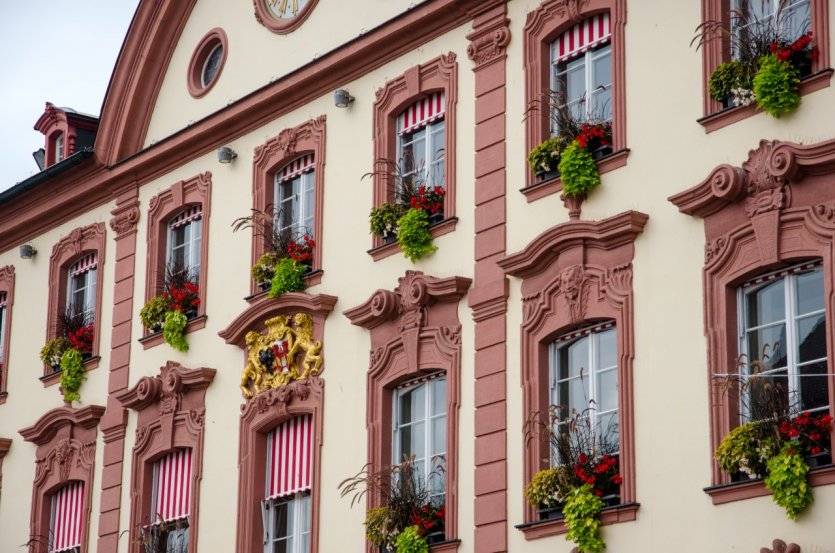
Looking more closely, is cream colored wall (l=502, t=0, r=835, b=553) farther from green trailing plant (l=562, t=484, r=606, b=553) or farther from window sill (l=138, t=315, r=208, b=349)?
window sill (l=138, t=315, r=208, b=349)

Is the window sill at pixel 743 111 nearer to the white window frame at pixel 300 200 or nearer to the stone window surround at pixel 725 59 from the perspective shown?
the stone window surround at pixel 725 59

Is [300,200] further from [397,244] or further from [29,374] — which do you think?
[29,374]

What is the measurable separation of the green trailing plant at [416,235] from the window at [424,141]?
650 millimetres

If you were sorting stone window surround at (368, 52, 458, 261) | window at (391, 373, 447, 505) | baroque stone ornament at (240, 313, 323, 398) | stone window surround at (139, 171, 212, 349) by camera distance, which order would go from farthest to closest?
stone window surround at (139, 171, 212, 349), baroque stone ornament at (240, 313, 323, 398), stone window surround at (368, 52, 458, 261), window at (391, 373, 447, 505)

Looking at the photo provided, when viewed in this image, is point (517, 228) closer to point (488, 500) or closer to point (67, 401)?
point (488, 500)

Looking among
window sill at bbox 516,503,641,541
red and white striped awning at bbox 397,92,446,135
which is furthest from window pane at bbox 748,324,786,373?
red and white striped awning at bbox 397,92,446,135

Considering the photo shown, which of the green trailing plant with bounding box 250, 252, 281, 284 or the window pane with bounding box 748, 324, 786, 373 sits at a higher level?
the green trailing plant with bounding box 250, 252, 281, 284

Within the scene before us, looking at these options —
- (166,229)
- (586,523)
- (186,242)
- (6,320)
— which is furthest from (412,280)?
(6,320)

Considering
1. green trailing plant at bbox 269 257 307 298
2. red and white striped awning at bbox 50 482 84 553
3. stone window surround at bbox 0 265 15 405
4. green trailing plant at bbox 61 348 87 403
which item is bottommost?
red and white striped awning at bbox 50 482 84 553

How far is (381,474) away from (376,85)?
548cm

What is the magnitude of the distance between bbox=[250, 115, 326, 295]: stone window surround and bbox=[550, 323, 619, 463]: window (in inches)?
192

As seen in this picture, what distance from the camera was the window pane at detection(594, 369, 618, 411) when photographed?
72.4 feet

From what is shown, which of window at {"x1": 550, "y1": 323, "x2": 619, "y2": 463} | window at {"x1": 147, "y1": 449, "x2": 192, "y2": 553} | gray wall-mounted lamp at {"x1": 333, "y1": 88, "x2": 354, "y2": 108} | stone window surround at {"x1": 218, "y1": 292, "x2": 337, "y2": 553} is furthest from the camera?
window at {"x1": 147, "y1": 449, "x2": 192, "y2": 553}

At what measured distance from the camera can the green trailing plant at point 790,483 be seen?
Result: 62.9ft
